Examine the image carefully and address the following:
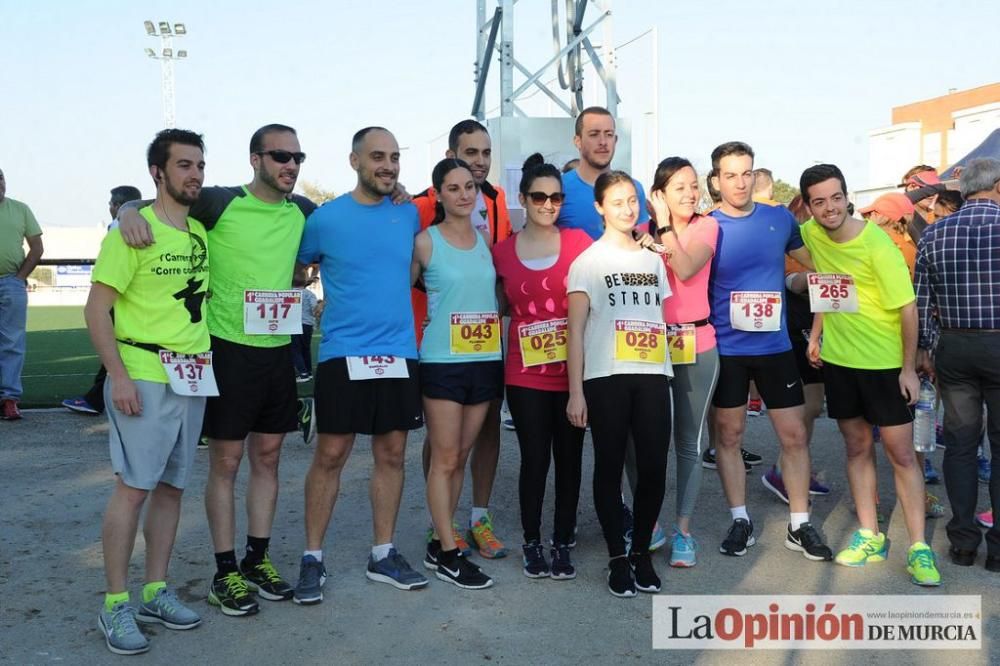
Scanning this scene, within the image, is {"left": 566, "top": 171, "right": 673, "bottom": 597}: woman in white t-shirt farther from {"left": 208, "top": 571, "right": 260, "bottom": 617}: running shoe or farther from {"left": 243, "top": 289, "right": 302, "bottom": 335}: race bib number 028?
{"left": 208, "top": 571, "right": 260, "bottom": 617}: running shoe

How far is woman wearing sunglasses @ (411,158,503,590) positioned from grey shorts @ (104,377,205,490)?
117 centimetres

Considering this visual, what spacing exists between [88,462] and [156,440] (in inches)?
139

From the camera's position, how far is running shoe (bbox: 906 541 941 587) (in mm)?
4523

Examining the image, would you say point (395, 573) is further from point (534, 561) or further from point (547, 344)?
point (547, 344)

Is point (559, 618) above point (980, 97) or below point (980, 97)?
below

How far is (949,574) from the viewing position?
185 inches

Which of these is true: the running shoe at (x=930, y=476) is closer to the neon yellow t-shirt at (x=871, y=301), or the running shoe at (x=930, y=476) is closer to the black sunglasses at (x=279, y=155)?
the neon yellow t-shirt at (x=871, y=301)

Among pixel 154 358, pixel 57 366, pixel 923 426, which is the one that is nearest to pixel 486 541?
pixel 154 358

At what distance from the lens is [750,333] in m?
5.04

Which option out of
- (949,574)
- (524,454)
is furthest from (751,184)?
(949,574)

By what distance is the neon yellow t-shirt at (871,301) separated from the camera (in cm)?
476

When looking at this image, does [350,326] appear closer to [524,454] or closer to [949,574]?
[524,454]

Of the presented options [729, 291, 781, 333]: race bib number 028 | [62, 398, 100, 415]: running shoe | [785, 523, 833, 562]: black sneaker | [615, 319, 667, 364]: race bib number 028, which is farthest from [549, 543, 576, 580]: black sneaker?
[62, 398, 100, 415]: running shoe

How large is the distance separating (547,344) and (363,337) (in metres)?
0.87
